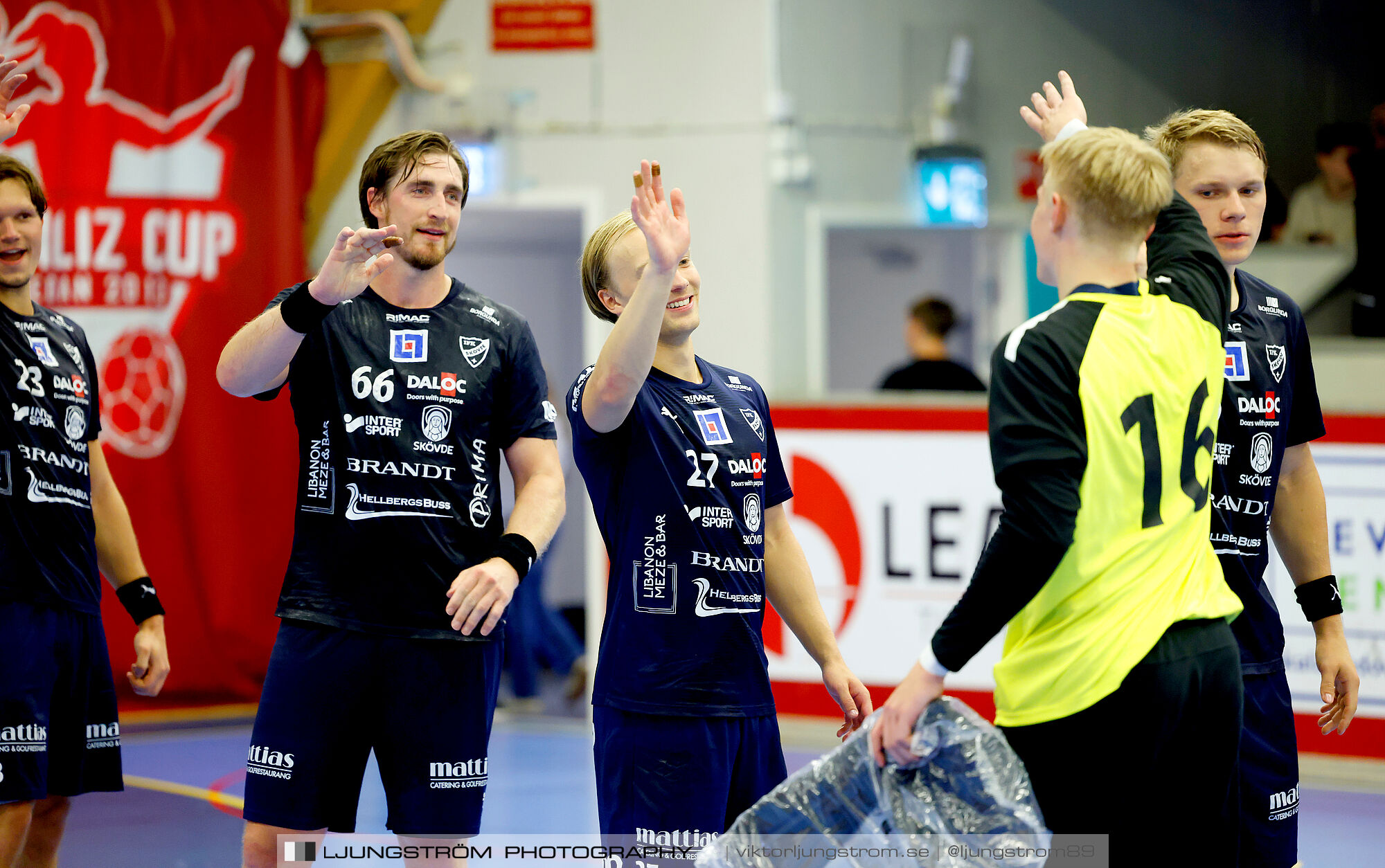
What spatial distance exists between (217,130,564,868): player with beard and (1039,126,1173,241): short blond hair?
4.77ft

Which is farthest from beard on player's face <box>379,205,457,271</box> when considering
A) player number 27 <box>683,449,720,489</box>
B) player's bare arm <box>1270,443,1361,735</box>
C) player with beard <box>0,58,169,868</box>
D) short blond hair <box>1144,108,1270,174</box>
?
player's bare arm <box>1270,443,1361,735</box>

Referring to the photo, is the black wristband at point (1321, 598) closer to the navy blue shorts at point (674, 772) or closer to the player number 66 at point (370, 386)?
the navy blue shorts at point (674, 772)

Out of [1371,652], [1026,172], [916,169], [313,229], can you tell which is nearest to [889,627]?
[1371,652]

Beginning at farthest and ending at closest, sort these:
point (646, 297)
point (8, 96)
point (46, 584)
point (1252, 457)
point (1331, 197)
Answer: point (1331, 197), point (46, 584), point (8, 96), point (1252, 457), point (646, 297)

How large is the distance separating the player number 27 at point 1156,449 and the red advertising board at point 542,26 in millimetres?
5600

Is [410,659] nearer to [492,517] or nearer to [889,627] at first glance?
[492,517]

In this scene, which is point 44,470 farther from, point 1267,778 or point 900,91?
point 900,91

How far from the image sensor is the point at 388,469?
10.2 ft

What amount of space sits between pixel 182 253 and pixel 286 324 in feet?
16.0

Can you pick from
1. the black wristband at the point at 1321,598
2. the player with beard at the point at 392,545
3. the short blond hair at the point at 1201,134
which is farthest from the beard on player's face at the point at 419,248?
the black wristband at the point at 1321,598

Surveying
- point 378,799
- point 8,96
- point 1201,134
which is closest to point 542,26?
point 378,799

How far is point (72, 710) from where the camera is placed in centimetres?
359

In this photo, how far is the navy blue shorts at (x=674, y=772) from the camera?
2.76 metres

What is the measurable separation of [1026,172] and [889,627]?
3329 millimetres
